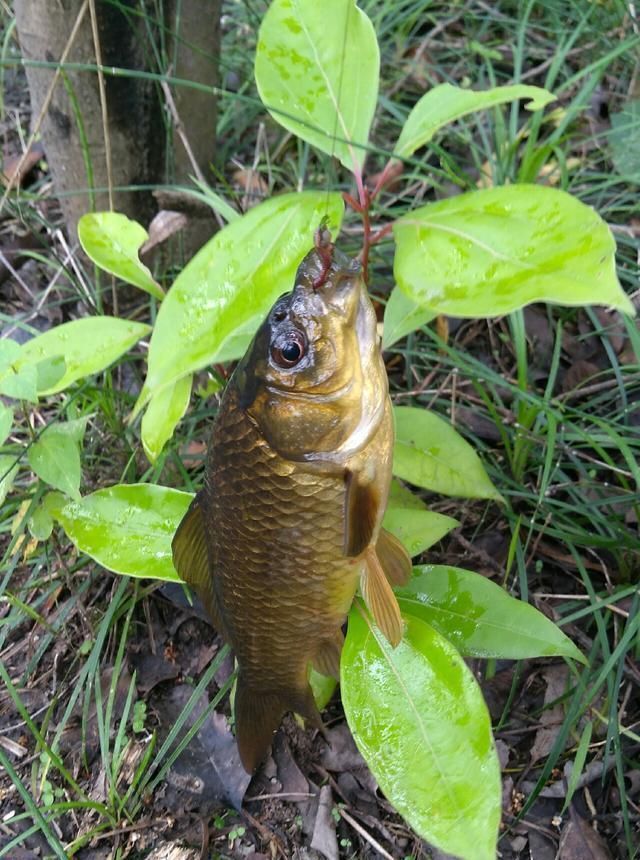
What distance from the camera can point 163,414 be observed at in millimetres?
1607

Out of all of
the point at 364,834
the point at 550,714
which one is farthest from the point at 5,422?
the point at 550,714

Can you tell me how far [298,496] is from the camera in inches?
56.5

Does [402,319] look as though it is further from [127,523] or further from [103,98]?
[103,98]

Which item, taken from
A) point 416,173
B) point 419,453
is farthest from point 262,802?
point 416,173

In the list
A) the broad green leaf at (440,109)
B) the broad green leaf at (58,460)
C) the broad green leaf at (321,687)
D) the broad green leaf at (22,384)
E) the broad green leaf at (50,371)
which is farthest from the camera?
the broad green leaf at (321,687)

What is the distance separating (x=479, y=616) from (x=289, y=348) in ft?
2.33

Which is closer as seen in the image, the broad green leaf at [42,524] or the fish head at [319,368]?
the fish head at [319,368]

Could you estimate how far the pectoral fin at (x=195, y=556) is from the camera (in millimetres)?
1592

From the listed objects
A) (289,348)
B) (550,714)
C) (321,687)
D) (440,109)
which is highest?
(440,109)

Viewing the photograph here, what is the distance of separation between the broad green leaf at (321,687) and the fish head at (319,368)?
731 mm

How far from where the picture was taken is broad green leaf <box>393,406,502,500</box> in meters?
1.85

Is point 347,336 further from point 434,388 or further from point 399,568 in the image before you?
point 434,388

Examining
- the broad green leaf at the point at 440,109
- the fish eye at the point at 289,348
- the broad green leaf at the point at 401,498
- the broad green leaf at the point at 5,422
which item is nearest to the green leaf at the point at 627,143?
the broad green leaf at the point at 440,109

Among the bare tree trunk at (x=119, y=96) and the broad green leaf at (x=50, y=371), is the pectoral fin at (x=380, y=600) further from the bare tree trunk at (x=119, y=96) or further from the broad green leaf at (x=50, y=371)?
the bare tree trunk at (x=119, y=96)
